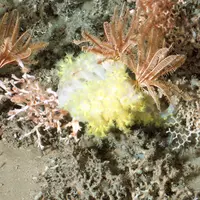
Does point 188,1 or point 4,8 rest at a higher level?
point 4,8

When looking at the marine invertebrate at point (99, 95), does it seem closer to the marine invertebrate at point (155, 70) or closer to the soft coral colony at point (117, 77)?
the soft coral colony at point (117, 77)

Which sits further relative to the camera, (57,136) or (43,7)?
(43,7)

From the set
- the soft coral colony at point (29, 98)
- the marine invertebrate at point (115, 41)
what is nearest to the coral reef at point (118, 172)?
the soft coral colony at point (29, 98)

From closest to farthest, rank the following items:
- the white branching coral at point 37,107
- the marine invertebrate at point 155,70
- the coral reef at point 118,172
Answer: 1. the coral reef at point 118,172
2. the marine invertebrate at point 155,70
3. the white branching coral at point 37,107

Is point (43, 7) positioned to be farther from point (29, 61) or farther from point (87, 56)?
point (87, 56)

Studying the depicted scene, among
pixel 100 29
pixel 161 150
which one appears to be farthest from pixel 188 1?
pixel 161 150

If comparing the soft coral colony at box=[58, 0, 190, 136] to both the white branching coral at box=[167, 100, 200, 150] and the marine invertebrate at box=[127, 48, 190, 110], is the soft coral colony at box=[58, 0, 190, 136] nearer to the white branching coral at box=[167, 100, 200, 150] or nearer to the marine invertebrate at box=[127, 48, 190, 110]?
the marine invertebrate at box=[127, 48, 190, 110]
